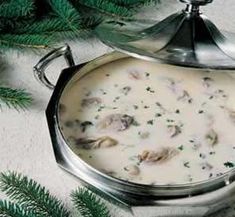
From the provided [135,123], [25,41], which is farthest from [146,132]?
[25,41]

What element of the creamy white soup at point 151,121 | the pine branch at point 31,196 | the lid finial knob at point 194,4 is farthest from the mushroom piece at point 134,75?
the pine branch at point 31,196

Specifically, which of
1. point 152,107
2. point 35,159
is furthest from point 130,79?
point 35,159

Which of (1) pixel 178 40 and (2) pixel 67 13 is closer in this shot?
(1) pixel 178 40

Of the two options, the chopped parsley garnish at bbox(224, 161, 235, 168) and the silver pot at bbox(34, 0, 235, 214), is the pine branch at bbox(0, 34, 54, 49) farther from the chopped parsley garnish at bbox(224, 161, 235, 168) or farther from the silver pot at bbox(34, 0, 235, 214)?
the chopped parsley garnish at bbox(224, 161, 235, 168)

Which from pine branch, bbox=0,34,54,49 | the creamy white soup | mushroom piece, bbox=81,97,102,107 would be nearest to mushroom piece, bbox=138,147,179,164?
the creamy white soup

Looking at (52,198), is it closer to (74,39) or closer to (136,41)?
(136,41)

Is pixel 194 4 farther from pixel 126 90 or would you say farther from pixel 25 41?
pixel 25 41

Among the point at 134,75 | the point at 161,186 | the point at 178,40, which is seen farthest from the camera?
the point at 134,75

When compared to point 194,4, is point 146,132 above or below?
below

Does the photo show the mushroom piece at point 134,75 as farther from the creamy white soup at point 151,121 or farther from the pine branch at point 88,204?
the pine branch at point 88,204
